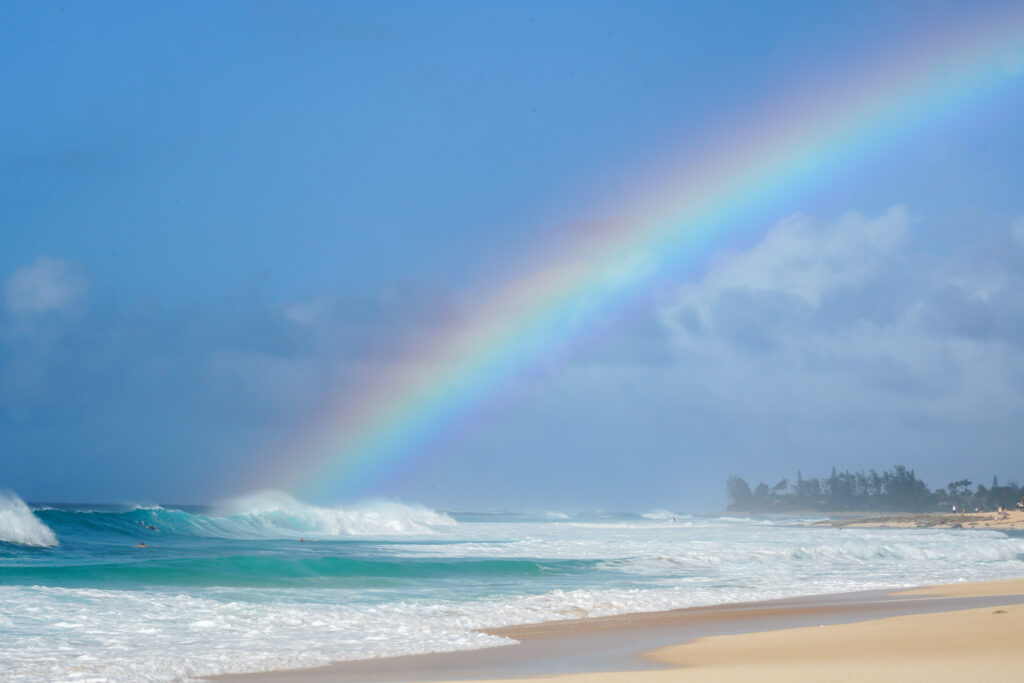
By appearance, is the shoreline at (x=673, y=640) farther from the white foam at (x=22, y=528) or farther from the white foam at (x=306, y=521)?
the white foam at (x=306, y=521)

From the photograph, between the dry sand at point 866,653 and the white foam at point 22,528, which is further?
the white foam at point 22,528

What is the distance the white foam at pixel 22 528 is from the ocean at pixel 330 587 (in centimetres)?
9

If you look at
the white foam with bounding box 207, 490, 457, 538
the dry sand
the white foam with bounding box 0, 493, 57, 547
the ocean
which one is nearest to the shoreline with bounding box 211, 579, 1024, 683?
the dry sand

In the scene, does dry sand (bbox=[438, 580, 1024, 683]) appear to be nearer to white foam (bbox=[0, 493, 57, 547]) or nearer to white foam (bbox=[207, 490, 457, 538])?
white foam (bbox=[0, 493, 57, 547])

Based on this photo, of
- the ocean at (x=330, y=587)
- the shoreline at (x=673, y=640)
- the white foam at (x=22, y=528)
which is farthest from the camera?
the white foam at (x=22, y=528)

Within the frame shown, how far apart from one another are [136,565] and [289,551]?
798cm

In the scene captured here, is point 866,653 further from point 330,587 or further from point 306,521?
point 306,521

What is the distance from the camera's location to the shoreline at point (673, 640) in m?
9.75

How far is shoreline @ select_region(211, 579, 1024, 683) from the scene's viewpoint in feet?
32.0

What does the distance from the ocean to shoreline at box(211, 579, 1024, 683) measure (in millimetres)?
795

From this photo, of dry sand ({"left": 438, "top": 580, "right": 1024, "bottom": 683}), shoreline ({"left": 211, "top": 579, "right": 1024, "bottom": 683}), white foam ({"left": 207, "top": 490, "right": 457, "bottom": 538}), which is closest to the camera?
dry sand ({"left": 438, "top": 580, "right": 1024, "bottom": 683})

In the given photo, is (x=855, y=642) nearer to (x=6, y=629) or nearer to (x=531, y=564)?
(x=6, y=629)

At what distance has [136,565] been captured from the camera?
25203mm

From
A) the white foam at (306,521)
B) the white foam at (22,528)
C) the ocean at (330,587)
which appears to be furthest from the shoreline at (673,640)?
the white foam at (306,521)
